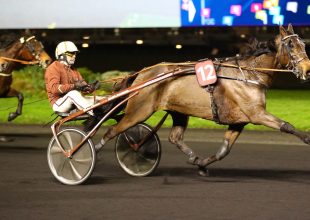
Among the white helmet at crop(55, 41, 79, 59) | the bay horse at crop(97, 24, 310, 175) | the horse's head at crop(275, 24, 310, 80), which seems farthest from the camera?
the white helmet at crop(55, 41, 79, 59)

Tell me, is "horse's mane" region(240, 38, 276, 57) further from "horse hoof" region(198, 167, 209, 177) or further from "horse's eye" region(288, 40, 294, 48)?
"horse hoof" region(198, 167, 209, 177)

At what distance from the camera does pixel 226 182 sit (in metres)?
10.2

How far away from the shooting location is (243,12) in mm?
22969

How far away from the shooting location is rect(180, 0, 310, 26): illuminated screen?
22.6 metres

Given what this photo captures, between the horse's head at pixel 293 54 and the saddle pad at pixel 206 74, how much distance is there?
0.78 meters

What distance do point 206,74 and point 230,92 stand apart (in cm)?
35

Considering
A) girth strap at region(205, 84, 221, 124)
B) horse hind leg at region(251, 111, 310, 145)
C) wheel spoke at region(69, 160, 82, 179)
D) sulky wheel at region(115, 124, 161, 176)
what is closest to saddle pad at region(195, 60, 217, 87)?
girth strap at region(205, 84, 221, 124)

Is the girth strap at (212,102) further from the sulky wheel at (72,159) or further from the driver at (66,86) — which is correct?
the sulky wheel at (72,159)

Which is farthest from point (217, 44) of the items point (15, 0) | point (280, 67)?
point (280, 67)

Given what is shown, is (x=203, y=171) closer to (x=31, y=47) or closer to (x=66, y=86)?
(x=66, y=86)

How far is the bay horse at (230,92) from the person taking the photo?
10.1m

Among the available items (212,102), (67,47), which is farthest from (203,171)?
(67,47)

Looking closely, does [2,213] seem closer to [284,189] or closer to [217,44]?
[284,189]

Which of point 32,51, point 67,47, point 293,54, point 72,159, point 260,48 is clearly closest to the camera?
point 293,54
